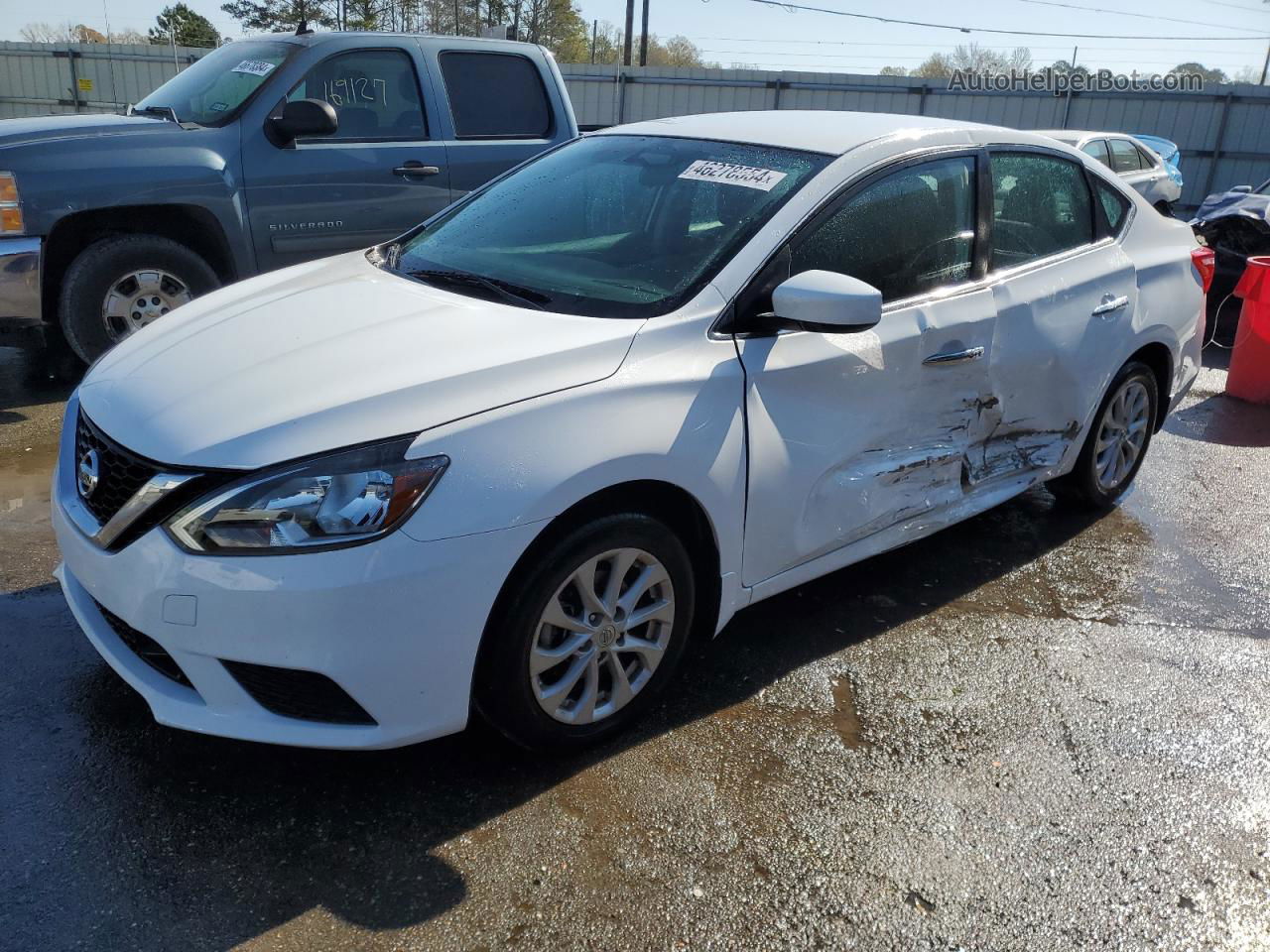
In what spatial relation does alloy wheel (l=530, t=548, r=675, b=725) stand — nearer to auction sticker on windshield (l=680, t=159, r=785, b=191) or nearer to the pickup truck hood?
auction sticker on windshield (l=680, t=159, r=785, b=191)

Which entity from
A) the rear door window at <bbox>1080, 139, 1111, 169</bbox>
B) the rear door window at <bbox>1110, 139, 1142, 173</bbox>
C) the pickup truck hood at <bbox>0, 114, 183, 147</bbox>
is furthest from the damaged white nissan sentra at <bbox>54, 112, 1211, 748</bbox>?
the rear door window at <bbox>1110, 139, 1142, 173</bbox>

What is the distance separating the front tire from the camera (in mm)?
2535

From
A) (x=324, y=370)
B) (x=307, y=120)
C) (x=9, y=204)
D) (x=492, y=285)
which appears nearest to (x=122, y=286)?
(x=9, y=204)

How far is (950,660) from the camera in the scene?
3.51 metres

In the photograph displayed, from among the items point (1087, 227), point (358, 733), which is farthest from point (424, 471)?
point (1087, 227)

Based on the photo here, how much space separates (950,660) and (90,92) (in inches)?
814

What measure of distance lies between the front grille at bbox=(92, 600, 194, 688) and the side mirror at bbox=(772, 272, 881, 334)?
180 centimetres

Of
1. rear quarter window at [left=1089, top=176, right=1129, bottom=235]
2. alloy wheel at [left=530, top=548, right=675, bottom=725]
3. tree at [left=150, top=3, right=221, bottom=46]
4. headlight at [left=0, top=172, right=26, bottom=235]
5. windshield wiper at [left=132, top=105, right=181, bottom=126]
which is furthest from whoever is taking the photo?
tree at [left=150, top=3, right=221, bottom=46]

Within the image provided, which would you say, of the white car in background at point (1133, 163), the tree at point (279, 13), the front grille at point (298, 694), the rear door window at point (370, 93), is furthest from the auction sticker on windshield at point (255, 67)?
the tree at point (279, 13)

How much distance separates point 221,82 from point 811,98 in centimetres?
1626

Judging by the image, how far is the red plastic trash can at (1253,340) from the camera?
6.99 meters

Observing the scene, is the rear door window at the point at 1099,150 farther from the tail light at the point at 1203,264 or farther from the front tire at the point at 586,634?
the front tire at the point at 586,634

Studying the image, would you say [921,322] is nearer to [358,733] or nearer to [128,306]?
[358,733]

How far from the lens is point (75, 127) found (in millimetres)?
5676
